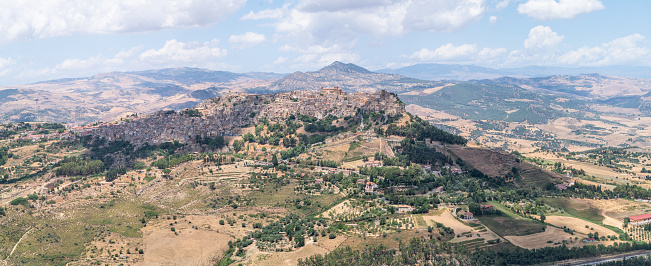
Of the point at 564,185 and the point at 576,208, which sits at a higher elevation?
the point at 564,185

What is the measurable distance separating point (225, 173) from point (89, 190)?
26.2 metres

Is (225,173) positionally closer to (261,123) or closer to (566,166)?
(261,123)

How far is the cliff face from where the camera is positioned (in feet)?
475

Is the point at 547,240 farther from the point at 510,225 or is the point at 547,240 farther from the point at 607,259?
the point at 607,259

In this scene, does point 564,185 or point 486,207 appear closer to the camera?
point 486,207

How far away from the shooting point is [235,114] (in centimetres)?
15800

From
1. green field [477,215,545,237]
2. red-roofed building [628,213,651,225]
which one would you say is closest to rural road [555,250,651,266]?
green field [477,215,545,237]

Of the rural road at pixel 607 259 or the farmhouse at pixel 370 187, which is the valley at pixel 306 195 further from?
the rural road at pixel 607 259

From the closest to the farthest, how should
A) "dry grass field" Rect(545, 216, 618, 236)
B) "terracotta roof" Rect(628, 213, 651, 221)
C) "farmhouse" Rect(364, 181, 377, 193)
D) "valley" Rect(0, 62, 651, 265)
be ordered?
"valley" Rect(0, 62, 651, 265)
"dry grass field" Rect(545, 216, 618, 236)
"terracotta roof" Rect(628, 213, 651, 221)
"farmhouse" Rect(364, 181, 377, 193)

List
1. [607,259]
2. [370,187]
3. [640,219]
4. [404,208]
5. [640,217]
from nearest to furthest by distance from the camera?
1. [607,259]
2. [640,219]
3. [404,208]
4. [640,217]
5. [370,187]

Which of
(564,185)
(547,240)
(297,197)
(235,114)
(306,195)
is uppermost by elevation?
(235,114)

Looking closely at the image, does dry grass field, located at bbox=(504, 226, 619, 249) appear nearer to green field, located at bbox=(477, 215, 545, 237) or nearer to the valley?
the valley

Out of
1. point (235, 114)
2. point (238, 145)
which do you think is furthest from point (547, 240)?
point (235, 114)

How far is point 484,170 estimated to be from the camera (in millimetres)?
110312
